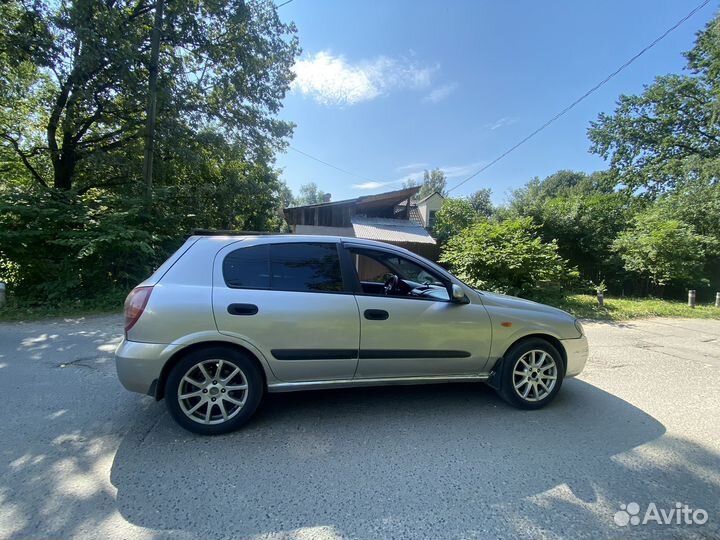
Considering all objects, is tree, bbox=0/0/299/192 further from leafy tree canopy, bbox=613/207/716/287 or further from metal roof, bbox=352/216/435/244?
leafy tree canopy, bbox=613/207/716/287

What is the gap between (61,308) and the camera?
23.6ft

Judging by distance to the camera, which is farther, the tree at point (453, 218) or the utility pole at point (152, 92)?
the tree at point (453, 218)

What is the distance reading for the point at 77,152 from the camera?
38.9 ft

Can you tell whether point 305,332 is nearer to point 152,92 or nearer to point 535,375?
point 535,375

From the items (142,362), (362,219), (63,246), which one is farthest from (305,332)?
(362,219)

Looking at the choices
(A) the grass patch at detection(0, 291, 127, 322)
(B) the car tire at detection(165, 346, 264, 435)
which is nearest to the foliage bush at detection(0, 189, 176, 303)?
(A) the grass patch at detection(0, 291, 127, 322)

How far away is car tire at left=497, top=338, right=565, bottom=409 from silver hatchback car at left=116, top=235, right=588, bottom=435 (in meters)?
0.01

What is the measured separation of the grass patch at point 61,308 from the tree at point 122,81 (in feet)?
15.3

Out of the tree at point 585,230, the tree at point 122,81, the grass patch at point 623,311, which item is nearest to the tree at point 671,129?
the tree at point 585,230

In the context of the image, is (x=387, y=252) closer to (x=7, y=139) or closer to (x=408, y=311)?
(x=408, y=311)

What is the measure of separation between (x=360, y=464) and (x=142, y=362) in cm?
185

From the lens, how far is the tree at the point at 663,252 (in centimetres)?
1273

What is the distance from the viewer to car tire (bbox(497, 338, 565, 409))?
128 inches

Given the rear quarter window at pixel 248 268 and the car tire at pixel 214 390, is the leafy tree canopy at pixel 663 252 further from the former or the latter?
the car tire at pixel 214 390
